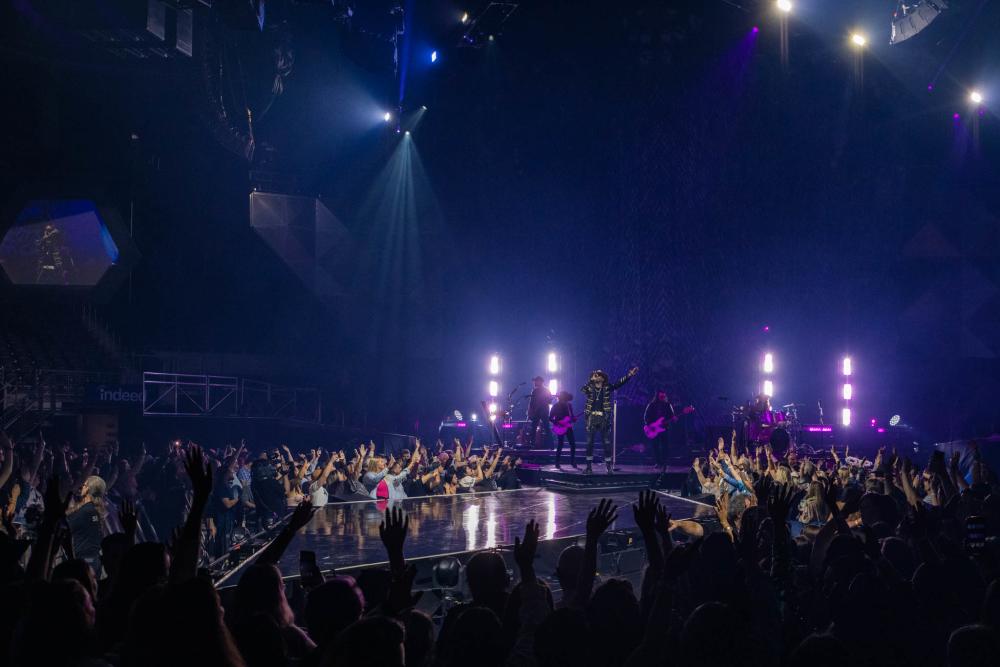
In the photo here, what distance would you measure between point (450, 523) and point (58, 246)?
60.5 feet

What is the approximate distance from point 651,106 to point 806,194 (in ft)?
18.1

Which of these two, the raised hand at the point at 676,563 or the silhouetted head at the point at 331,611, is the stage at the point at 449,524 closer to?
the silhouetted head at the point at 331,611

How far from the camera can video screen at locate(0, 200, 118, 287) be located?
20688 millimetres

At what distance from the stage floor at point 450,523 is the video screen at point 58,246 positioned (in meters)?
15.8

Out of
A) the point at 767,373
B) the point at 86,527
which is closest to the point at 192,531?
the point at 86,527

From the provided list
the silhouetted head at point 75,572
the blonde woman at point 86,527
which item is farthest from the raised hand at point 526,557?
the blonde woman at point 86,527

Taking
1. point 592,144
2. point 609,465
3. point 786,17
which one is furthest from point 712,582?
point 592,144

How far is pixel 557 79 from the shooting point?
20.5 m

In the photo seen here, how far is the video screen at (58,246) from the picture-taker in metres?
20.7

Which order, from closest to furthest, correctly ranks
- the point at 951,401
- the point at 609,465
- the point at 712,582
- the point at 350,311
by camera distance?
the point at 712,582 < the point at 609,465 < the point at 951,401 < the point at 350,311

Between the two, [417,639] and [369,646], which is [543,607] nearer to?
[417,639]

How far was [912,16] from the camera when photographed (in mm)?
13562

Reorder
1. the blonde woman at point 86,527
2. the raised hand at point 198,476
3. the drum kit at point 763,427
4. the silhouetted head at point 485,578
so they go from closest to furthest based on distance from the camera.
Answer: the raised hand at point 198,476
the silhouetted head at point 485,578
the blonde woman at point 86,527
the drum kit at point 763,427

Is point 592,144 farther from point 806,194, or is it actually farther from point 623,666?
point 623,666
